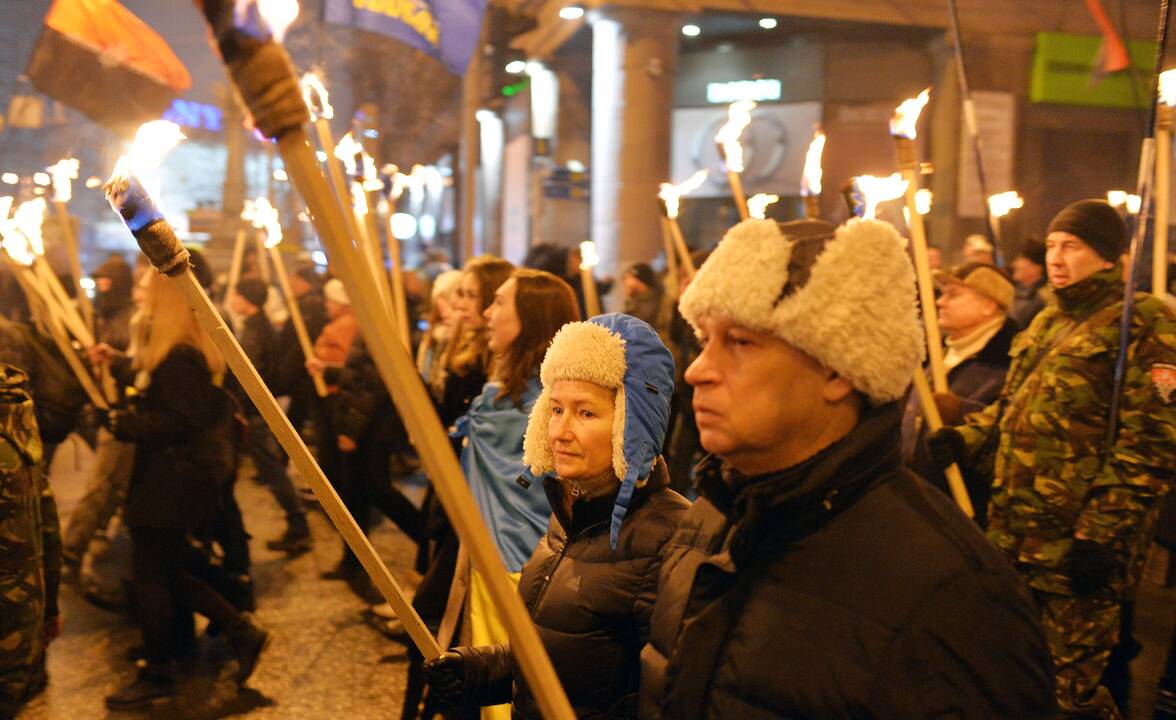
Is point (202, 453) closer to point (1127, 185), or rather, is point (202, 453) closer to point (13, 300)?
point (13, 300)

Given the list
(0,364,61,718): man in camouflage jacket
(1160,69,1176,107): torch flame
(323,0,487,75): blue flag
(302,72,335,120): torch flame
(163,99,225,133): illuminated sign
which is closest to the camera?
(0,364,61,718): man in camouflage jacket

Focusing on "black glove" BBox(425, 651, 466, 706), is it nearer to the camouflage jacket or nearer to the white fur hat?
the white fur hat

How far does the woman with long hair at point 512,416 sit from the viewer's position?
3.72 m

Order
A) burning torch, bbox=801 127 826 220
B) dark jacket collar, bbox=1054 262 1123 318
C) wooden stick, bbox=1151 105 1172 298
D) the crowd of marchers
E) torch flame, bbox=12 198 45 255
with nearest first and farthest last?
the crowd of marchers
dark jacket collar, bbox=1054 262 1123 318
wooden stick, bbox=1151 105 1172 298
burning torch, bbox=801 127 826 220
torch flame, bbox=12 198 45 255

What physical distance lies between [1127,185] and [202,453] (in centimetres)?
1688

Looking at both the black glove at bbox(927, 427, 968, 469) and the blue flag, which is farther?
the blue flag

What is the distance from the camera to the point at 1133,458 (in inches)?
140

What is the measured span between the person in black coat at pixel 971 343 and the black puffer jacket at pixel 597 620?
2.79 metres

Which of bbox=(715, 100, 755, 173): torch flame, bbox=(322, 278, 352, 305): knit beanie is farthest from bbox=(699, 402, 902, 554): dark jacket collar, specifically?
bbox=(322, 278, 352, 305): knit beanie

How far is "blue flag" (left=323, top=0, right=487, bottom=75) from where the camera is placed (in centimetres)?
863

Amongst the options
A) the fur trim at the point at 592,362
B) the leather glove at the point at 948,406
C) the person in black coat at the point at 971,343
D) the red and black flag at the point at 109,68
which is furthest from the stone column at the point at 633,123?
the fur trim at the point at 592,362

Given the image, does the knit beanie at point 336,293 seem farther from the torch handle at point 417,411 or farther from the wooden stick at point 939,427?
the torch handle at point 417,411

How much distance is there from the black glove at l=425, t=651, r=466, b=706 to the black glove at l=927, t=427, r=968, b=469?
92.6 inches

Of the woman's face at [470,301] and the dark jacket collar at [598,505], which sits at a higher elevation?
the woman's face at [470,301]
